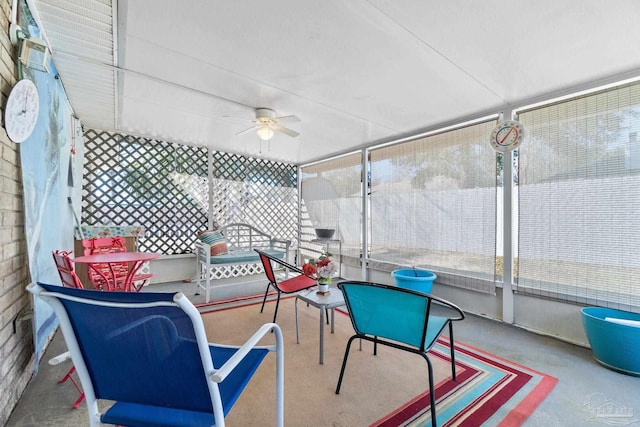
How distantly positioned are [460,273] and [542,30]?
2.25m

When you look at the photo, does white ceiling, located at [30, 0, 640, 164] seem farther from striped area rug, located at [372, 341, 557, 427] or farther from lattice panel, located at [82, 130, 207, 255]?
striped area rug, located at [372, 341, 557, 427]

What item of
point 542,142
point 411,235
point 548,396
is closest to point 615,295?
point 548,396

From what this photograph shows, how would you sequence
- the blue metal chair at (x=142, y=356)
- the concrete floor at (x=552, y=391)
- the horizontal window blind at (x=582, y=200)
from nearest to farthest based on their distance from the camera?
the blue metal chair at (x=142, y=356) → the concrete floor at (x=552, y=391) → the horizontal window blind at (x=582, y=200)

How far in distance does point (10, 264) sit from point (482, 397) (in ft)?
8.41

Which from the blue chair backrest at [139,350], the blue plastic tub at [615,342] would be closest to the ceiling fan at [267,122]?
the blue chair backrest at [139,350]

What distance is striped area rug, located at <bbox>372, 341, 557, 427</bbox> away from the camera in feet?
4.51

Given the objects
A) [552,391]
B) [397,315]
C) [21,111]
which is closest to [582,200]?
[552,391]

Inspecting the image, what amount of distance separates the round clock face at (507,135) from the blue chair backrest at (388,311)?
2005mm

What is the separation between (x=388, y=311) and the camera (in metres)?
1.41

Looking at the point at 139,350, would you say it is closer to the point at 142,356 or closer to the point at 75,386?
the point at 142,356

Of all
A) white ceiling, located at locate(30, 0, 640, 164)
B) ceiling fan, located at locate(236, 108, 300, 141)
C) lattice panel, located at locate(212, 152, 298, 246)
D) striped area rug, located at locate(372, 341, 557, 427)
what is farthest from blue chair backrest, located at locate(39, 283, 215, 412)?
lattice panel, located at locate(212, 152, 298, 246)

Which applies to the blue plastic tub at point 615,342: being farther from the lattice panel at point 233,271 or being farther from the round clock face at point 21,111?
the lattice panel at point 233,271

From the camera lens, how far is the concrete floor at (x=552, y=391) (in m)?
1.37

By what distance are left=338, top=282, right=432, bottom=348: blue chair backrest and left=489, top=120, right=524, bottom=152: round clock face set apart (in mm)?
2005
